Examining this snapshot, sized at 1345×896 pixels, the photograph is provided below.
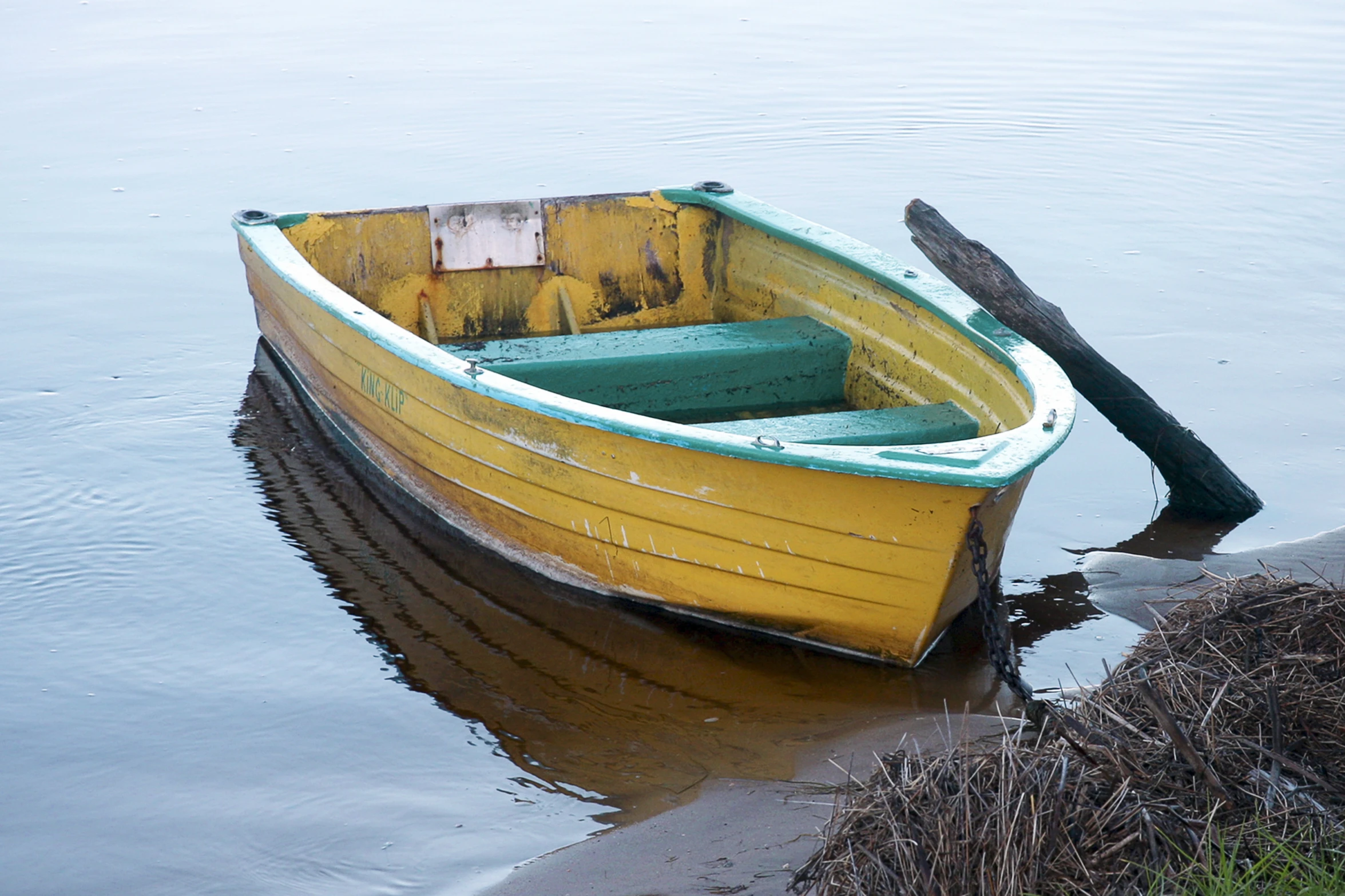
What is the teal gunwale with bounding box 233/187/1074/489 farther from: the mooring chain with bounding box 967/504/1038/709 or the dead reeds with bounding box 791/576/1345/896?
the dead reeds with bounding box 791/576/1345/896

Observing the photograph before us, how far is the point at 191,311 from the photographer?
787 centimetres

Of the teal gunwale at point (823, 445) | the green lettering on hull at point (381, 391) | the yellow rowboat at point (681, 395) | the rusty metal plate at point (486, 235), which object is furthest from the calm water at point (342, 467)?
the rusty metal plate at point (486, 235)

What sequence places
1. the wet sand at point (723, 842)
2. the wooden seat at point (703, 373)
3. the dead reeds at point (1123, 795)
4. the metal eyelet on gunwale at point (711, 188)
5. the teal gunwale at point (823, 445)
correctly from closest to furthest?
1. the dead reeds at point (1123, 795)
2. the wet sand at point (723, 842)
3. the teal gunwale at point (823, 445)
4. the wooden seat at point (703, 373)
5. the metal eyelet on gunwale at point (711, 188)

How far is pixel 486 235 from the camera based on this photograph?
6074mm

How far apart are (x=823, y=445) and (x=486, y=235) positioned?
109 inches

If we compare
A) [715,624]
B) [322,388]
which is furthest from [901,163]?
[715,624]

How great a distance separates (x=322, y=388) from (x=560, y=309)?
120 centimetres

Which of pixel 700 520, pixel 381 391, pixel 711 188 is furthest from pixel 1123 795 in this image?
pixel 711 188

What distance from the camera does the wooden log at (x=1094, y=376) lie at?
16.4 ft

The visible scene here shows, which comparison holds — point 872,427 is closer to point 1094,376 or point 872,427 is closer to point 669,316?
point 1094,376

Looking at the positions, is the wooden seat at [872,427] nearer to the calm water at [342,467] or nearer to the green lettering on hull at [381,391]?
the calm water at [342,467]

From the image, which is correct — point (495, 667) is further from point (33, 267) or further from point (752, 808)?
point (33, 267)

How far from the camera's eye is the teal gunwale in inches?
140

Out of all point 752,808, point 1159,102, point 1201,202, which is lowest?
point 752,808
